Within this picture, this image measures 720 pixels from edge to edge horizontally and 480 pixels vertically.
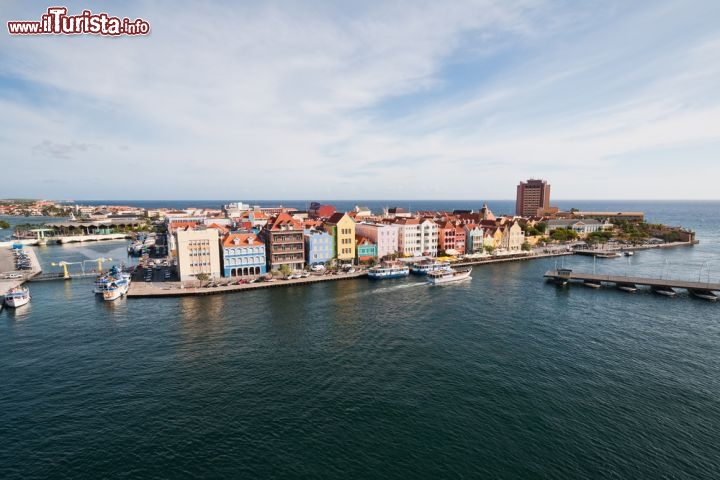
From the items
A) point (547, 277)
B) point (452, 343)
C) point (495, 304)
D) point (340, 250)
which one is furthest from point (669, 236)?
point (452, 343)

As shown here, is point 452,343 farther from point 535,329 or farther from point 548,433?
point 548,433

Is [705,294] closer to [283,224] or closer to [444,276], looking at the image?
[444,276]

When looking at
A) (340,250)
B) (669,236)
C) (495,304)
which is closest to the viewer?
(495,304)

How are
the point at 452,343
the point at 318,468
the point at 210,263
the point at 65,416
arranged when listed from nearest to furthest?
the point at 318,468
the point at 65,416
the point at 452,343
the point at 210,263

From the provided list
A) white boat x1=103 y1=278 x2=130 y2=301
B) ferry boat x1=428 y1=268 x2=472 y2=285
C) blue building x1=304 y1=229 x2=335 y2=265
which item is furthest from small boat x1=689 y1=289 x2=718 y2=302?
white boat x1=103 y1=278 x2=130 y2=301

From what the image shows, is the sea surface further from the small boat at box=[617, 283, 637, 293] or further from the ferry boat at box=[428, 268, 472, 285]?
the ferry boat at box=[428, 268, 472, 285]

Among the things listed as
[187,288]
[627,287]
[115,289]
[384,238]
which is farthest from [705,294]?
[115,289]

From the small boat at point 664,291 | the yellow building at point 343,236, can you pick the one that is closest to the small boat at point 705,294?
the small boat at point 664,291
